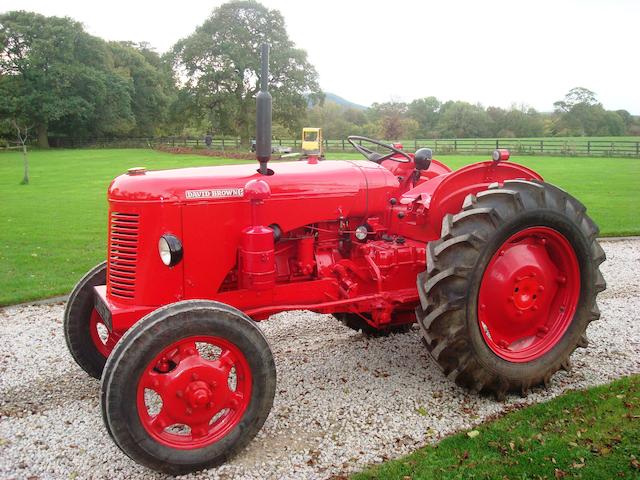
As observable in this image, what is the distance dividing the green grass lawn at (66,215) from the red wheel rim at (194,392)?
14.4 feet

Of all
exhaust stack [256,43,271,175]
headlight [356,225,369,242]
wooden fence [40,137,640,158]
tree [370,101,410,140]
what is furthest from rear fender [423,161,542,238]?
→ tree [370,101,410,140]

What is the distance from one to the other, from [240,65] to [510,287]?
37.8 metres

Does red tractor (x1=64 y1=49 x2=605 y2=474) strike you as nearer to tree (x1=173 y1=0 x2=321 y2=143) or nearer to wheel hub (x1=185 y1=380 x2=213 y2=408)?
wheel hub (x1=185 y1=380 x2=213 y2=408)

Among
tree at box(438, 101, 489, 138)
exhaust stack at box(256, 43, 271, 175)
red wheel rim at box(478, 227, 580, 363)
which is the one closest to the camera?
exhaust stack at box(256, 43, 271, 175)

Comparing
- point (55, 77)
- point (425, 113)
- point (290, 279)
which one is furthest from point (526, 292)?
point (55, 77)

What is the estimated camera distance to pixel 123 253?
11.7 ft

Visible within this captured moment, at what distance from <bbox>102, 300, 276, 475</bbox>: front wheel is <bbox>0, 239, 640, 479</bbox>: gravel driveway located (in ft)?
0.69

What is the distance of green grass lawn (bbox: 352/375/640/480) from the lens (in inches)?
121

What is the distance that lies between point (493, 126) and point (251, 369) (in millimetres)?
49439

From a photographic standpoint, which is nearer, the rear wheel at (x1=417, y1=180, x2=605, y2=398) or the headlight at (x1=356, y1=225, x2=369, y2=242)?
the rear wheel at (x1=417, y1=180, x2=605, y2=398)

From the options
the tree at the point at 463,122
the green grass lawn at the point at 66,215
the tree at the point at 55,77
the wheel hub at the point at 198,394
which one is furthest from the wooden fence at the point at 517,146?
the wheel hub at the point at 198,394

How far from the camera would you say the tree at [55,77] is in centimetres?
4431

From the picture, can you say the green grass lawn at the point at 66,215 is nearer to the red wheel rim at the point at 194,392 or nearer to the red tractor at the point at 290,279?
the red tractor at the point at 290,279

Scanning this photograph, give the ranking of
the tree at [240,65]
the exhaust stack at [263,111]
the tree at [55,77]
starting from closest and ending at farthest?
1. the exhaust stack at [263,111]
2. the tree at [240,65]
3. the tree at [55,77]
